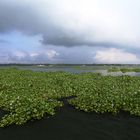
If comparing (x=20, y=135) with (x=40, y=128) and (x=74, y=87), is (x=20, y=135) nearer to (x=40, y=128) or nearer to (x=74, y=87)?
(x=40, y=128)

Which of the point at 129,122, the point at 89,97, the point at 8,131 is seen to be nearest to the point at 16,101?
the point at 8,131

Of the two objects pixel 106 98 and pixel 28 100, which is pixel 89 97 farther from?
pixel 28 100

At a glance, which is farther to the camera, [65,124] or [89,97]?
[89,97]

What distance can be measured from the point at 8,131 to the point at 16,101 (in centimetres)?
377

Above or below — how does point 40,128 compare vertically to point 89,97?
below

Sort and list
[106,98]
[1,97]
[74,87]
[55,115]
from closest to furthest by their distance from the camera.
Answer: [55,115] → [106,98] → [1,97] → [74,87]

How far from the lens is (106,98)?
16875 millimetres

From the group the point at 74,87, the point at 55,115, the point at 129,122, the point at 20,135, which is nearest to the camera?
the point at 20,135

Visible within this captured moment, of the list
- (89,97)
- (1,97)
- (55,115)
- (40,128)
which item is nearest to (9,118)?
(40,128)

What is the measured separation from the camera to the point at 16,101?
1611cm

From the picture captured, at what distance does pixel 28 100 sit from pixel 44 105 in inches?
53.8

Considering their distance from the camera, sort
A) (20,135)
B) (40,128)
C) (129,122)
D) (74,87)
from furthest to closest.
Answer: (74,87) → (129,122) → (40,128) → (20,135)

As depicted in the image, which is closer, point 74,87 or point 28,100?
point 28,100

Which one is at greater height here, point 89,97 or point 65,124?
point 89,97
